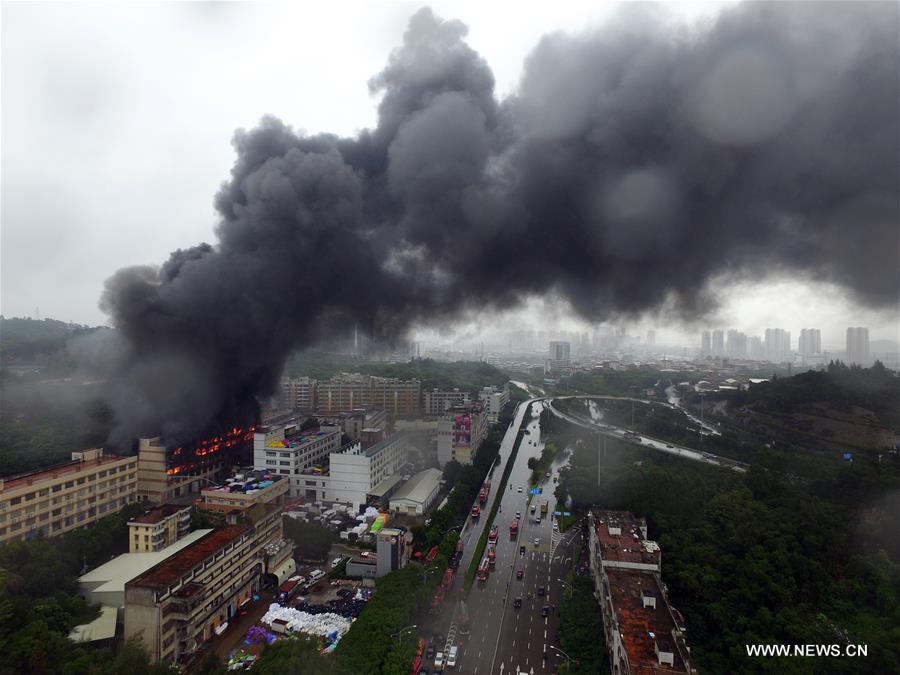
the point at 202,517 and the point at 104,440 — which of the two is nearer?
the point at 202,517

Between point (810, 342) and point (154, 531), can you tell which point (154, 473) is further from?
point (810, 342)

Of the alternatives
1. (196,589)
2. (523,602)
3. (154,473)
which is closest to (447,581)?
(523,602)

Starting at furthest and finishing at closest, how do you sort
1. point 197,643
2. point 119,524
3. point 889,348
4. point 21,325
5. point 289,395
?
point 21,325 < point 889,348 < point 289,395 < point 119,524 < point 197,643

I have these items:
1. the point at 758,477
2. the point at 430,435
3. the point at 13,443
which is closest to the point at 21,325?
the point at 13,443

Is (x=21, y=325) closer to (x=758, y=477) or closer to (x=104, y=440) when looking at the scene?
(x=104, y=440)

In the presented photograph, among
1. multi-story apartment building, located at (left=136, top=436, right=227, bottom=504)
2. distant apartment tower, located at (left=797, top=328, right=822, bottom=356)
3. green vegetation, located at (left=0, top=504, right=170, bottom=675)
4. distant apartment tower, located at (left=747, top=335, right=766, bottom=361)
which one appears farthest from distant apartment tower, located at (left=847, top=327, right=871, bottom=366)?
green vegetation, located at (left=0, top=504, right=170, bottom=675)

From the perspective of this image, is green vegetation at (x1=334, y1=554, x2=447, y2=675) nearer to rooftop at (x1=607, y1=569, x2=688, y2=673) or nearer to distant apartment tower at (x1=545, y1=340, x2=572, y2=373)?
rooftop at (x1=607, y1=569, x2=688, y2=673)
